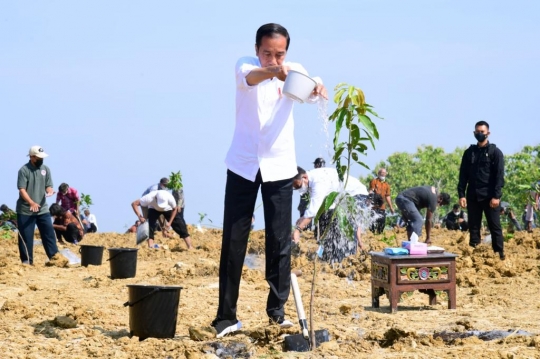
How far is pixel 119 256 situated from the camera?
10.4 m

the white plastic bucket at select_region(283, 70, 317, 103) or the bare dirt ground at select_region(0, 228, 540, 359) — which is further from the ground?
the white plastic bucket at select_region(283, 70, 317, 103)

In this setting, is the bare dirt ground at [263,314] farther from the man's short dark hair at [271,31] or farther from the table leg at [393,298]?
the man's short dark hair at [271,31]

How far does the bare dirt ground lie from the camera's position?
17.3 feet

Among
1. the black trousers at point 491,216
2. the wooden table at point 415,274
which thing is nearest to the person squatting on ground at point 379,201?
the black trousers at point 491,216

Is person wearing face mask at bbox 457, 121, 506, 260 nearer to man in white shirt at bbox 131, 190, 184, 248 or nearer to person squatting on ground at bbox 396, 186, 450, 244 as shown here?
person squatting on ground at bbox 396, 186, 450, 244

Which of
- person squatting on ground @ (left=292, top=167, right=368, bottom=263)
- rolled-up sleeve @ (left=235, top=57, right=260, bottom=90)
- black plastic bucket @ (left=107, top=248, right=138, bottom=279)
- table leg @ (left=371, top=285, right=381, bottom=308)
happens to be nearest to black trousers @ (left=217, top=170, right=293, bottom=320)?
rolled-up sleeve @ (left=235, top=57, right=260, bottom=90)

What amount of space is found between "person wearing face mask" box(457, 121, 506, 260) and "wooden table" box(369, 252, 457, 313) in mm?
3569

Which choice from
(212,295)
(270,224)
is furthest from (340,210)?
(212,295)

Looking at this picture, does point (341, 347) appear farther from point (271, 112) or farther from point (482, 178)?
point (482, 178)

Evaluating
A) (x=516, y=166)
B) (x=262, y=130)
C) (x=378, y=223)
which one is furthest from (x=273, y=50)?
(x=516, y=166)

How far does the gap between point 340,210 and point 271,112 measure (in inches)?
29.7

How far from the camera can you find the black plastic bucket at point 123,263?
34.1ft

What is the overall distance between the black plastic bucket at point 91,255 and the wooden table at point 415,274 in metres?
5.66

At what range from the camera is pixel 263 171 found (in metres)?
5.30
